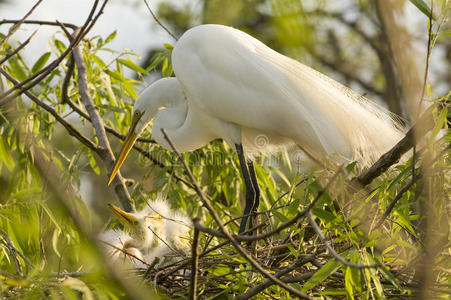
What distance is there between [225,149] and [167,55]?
54 cm

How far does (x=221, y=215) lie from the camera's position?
98.3 inches

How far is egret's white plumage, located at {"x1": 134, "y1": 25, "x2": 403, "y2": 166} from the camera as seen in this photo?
208cm

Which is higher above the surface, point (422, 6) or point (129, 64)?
point (422, 6)

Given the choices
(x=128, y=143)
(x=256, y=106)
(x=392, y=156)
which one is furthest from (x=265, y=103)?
(x=392, y=156)

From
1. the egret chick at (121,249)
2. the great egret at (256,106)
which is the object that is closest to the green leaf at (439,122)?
the great egret at (256,106)

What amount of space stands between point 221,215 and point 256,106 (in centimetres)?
59

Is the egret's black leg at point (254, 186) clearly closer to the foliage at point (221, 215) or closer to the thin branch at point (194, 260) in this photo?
the foliage at point (221, 215)

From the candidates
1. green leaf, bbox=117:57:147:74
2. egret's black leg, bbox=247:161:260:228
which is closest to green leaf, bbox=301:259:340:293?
egret's black leg, bbox=247:161:260:228

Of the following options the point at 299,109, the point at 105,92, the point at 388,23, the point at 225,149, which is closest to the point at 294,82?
the point at 299,109

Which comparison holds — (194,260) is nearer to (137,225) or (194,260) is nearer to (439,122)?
(439,122)

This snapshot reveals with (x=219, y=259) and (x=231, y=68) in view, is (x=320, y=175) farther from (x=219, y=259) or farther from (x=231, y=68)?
(x=231, y=68)

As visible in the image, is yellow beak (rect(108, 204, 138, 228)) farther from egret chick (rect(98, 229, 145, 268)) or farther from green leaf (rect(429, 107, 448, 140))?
Result: green leaf (rect(429, 107, 448, 140))

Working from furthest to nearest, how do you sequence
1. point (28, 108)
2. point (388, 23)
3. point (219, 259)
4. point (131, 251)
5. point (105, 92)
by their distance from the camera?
point (105, 92) < point (28, 108) < point (131, 251) < point (219, 259) < point (388, 23)

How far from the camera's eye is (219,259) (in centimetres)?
163
